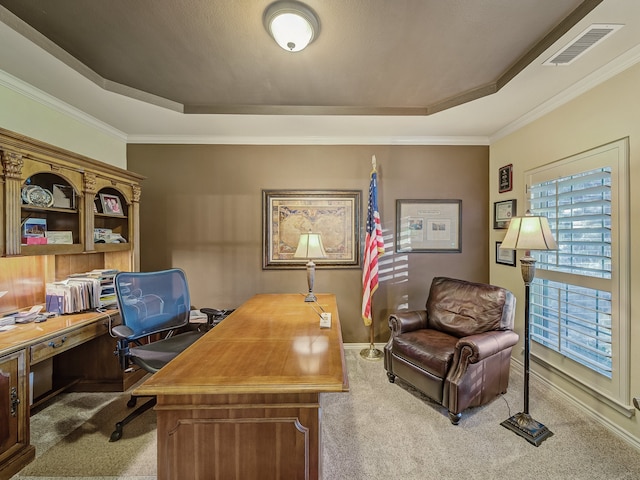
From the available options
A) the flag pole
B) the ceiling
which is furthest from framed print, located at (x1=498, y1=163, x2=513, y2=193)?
the flag pole

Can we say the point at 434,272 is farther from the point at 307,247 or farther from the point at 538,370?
the point at 307,247

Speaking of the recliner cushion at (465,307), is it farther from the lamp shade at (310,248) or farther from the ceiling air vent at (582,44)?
the ceiling air vent at (582,44)

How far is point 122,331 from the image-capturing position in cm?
Answer: 187

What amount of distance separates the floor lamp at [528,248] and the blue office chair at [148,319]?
2.60 metres

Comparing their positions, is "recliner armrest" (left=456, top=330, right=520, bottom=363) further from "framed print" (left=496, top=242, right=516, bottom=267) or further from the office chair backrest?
the office chair backrest

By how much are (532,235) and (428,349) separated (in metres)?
1.17

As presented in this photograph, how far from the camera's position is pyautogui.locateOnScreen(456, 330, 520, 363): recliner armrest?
1.88 meters

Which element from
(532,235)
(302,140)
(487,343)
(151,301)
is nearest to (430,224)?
(532,235)

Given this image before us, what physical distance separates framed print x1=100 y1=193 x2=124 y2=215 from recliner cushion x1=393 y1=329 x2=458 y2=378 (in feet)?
10.1

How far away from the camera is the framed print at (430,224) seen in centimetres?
318

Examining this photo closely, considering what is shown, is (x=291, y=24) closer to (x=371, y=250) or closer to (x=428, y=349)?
(x=371, y=250)

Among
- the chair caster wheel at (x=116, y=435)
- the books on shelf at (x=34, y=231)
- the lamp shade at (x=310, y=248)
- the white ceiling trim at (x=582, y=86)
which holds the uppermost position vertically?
the white ceiling trim at (x=582, y=86)

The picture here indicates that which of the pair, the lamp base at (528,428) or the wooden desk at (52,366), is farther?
the lamp base at (528,428)

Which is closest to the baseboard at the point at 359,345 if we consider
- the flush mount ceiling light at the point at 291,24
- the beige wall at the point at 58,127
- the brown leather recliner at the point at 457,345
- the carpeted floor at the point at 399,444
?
the brown leather recliner at the point at 457,345
